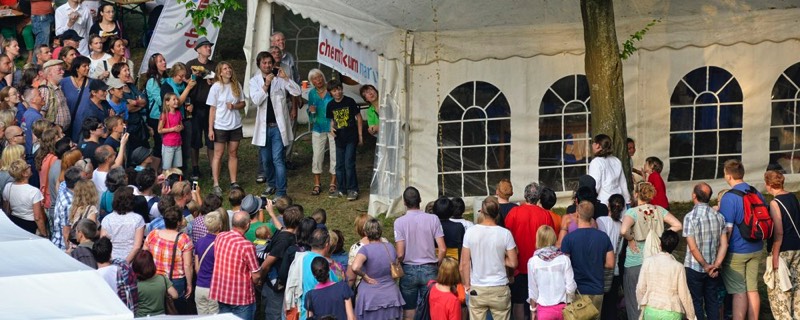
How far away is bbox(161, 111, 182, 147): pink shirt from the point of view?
15.8m

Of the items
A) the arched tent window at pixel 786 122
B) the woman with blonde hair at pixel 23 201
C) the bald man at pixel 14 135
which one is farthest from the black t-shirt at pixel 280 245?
the arched tent window at pixel 786 122

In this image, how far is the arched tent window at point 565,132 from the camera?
15555 mm

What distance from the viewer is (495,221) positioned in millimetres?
11578

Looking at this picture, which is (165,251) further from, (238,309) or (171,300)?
(238,309)

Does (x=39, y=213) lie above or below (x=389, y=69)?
below

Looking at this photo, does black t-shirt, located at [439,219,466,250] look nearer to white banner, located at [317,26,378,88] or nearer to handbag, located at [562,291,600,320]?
handbag, located at [562,291,600,320]

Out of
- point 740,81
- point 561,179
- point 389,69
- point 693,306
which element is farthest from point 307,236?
point 740,81

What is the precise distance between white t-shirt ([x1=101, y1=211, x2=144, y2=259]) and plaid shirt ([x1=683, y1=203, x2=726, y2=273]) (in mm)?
4585

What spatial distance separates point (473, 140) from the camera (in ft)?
51.0

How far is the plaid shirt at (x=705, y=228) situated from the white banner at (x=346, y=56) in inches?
194

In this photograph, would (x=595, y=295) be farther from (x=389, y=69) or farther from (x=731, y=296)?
(x=389, y=69)

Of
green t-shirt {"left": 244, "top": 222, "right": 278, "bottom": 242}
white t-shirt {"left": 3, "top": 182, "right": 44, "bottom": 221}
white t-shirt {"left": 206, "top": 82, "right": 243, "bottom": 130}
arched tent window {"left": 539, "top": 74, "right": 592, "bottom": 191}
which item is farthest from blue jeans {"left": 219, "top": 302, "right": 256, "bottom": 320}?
arched tent window {"left": 539, "top": 74, "right": 592, "bottom": 191}

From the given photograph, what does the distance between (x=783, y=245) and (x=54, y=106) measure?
7618 mm

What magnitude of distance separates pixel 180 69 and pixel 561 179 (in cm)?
450
